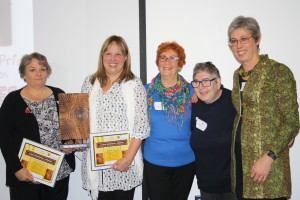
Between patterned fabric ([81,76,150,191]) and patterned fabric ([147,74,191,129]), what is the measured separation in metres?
0.21

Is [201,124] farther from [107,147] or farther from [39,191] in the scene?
[39,191]

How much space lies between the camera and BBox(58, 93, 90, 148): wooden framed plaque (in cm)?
184

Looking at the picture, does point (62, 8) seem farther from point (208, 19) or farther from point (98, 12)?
point (208, 19)

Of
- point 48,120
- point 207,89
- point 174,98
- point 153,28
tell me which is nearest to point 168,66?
point 174,98

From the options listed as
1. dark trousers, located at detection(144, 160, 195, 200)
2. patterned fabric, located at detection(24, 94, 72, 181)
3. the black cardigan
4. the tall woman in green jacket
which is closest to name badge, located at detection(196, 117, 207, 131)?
the tall woman in green jacket

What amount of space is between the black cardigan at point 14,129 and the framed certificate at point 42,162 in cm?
8

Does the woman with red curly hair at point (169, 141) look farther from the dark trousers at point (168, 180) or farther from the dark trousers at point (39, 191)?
the dark trousers at point (39, 191)

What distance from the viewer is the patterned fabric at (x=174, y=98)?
197cm

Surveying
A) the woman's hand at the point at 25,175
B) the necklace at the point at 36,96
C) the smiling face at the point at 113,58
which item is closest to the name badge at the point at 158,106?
the smiling face at the point at 113,58

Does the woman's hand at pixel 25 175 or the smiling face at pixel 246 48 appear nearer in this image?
the smiling face at pixel 246 48

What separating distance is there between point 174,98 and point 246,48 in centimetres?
70

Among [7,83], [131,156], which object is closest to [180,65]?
[131,156]

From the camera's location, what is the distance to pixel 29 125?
191 cm

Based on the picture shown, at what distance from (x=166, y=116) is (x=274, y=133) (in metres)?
0.81
